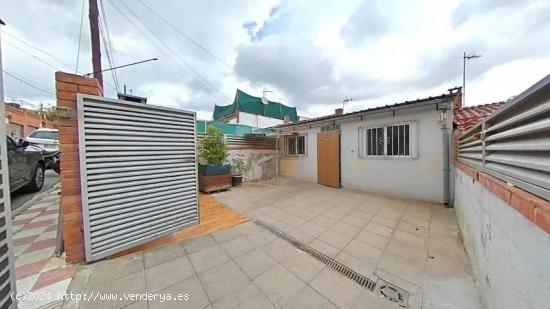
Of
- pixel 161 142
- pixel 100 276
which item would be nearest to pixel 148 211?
pixel 100 276

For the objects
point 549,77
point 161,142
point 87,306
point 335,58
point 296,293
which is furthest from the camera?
point 335,58

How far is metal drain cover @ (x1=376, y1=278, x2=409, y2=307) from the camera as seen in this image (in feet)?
5.86

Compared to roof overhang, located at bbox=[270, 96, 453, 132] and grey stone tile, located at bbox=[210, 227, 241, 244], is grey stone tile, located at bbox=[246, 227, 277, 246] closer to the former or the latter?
grey stone tile, located at bbox=[210, 227, 241, 244]

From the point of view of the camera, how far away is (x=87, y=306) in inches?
66.4

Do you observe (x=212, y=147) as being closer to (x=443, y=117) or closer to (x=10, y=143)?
(x=10, y=143)

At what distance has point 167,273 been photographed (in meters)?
2.13

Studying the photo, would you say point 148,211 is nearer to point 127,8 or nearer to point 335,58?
point 127,8

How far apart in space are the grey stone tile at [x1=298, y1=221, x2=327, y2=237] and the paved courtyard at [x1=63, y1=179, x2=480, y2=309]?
0.06ft

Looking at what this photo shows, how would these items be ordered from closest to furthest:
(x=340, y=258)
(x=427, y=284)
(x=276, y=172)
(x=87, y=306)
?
(x=87, y=306), (x=427, y=284), (x=340, y=258), (x=276, y=172)

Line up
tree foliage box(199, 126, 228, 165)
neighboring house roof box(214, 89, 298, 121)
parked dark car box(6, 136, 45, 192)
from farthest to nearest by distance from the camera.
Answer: neighboring house roof box(214, 89, 298, 121)
tree foliage box(199, 126, 228, 165)
parked dark car box(6, 136, 45, 192)

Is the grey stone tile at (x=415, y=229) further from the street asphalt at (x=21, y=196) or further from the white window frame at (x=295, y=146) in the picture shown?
the street asphalt at (x=21, y=196)

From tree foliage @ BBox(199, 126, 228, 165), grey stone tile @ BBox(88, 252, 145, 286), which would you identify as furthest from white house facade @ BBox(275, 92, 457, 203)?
grey stone tile @ BBox(88, 252, 145, 286)

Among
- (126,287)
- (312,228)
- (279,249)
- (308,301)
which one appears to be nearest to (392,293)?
(308,301)

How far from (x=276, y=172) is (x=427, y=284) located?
726cm
